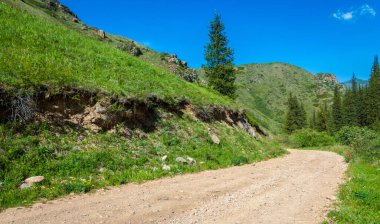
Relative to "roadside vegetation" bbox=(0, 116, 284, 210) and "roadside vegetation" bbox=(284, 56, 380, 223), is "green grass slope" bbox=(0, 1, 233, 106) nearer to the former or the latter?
"roadside vegetation" bbox=(0, 116, 284, 210)

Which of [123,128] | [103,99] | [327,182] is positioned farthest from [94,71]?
[327,182]

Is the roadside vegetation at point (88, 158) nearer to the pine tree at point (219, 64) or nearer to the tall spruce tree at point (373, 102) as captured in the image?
the pine tree at point (219, 64)

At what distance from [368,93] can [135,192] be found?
113m

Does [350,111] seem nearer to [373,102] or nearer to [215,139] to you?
[373,102]

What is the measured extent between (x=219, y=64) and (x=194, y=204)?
39042 mm

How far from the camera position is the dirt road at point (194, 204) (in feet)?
24.5

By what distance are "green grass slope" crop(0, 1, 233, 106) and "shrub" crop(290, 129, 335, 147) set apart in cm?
4214

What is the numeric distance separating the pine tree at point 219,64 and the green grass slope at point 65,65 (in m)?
18.7

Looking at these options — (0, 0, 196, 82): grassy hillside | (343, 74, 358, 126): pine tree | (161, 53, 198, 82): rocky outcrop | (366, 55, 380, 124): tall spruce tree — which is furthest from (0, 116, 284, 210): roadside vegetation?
(343, 74, 358, 126): pine tree

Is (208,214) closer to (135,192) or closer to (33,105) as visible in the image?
(135,192)

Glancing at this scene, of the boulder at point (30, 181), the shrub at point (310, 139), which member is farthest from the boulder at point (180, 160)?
the shrub at point (310, 139)

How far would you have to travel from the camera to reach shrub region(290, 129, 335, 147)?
60.6 m

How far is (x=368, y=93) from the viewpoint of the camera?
102438 millimetres

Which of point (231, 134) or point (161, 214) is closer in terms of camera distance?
point (161, 214)
